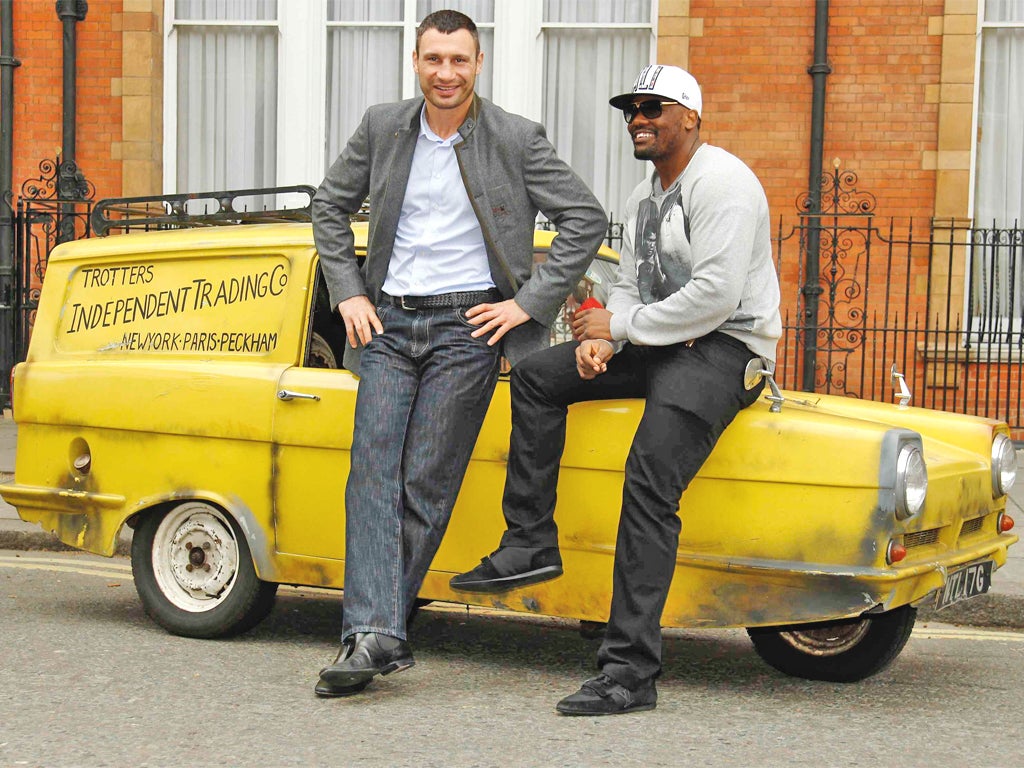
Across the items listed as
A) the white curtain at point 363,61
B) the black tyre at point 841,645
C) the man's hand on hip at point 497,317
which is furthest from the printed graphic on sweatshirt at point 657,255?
the white curtain at point 363,61

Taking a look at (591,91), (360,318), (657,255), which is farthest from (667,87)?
(591,91)

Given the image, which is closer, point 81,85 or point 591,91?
point 81,85

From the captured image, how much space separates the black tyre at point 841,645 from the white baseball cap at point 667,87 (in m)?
1.87

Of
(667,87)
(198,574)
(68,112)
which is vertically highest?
(68,112)

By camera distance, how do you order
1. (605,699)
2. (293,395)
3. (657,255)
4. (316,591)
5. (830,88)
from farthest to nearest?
(830,88) < (316,591) < (293,395) < (657,255) < (605,699)

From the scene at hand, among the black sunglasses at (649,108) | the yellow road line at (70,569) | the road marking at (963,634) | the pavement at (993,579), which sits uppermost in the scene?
Result: the black sunglasses at (649,108)

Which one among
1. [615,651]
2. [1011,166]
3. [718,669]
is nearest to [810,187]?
[1011,166]

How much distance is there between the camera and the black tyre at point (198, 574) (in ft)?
18.7

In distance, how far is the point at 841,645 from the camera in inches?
204

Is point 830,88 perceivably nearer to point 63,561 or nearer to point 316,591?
point 316,591

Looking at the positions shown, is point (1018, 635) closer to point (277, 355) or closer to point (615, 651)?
point (615, 651)

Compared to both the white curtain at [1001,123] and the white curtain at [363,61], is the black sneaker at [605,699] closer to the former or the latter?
the white curtain at [1001,123]

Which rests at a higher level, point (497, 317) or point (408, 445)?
point (497, 317)

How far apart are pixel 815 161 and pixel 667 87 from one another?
827 cm
